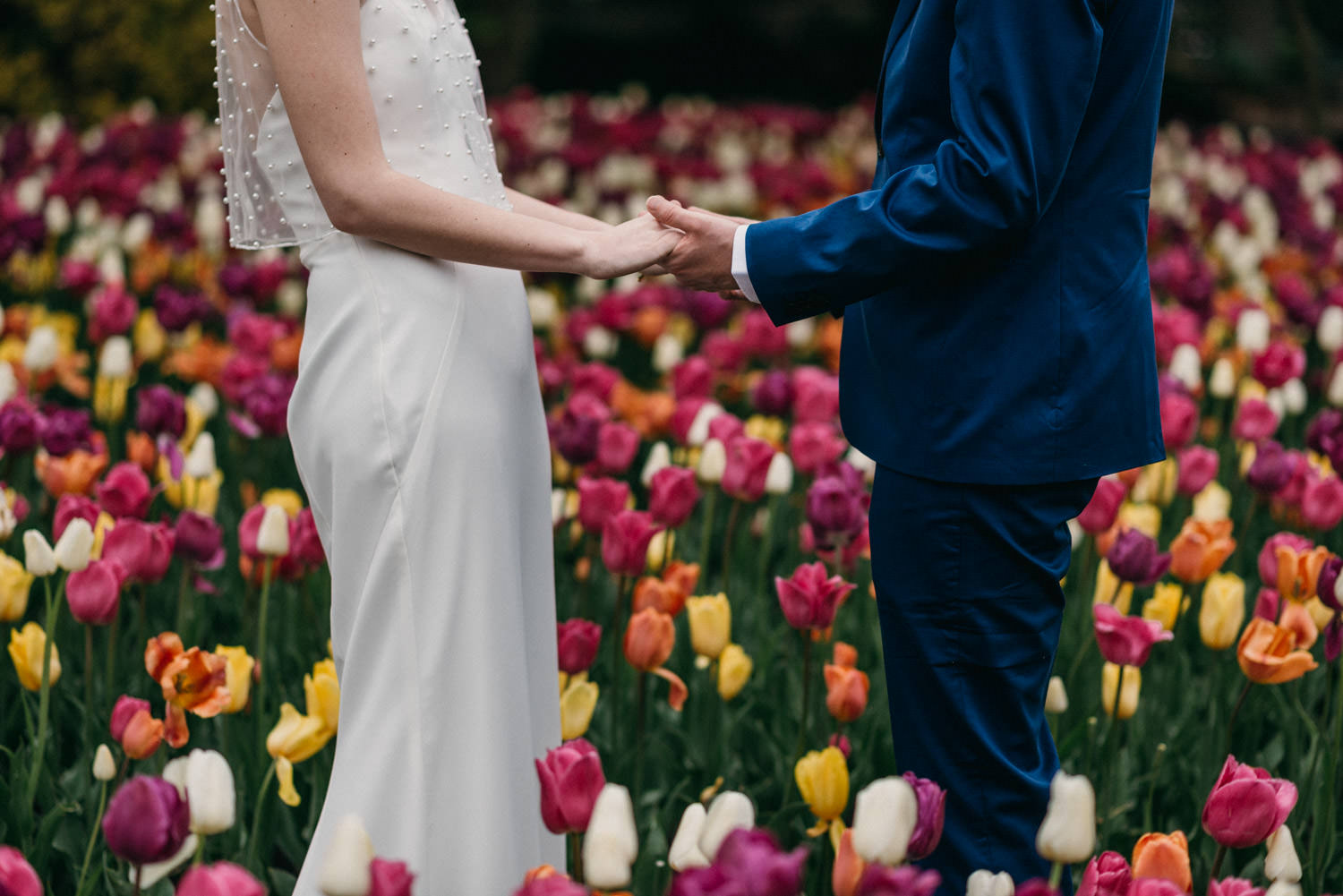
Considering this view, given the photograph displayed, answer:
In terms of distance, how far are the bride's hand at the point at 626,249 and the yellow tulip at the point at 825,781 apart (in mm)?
744

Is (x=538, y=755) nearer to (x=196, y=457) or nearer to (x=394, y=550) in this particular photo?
(x=394, y=550)

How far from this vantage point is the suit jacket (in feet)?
5.94

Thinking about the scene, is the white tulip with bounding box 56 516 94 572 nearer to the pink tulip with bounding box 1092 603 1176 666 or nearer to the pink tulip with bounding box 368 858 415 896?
the pink tulip with bounding box 368 858 415 896

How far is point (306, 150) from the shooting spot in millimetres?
1907

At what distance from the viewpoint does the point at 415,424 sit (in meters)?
1.98

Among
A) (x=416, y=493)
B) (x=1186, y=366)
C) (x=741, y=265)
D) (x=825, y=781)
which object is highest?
(x=741, y=265)

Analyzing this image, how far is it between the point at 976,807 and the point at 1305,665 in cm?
67

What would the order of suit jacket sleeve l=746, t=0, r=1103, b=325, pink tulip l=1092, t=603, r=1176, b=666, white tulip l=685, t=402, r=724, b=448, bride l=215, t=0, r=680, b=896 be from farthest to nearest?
white tulip l=685, t=402, r=724, b=448
pink tulip l=1092, t=603, r=1176, b=666
bride l=215, t=0, r=680, b=896
suit jacket sleeve l=746, t=0, r=1103, b=325

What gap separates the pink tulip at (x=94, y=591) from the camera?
2.38 meters

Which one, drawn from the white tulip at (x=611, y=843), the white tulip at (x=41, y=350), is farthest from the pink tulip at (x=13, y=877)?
the white tulip at (x=41, y=350)

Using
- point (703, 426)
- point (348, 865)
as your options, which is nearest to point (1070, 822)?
point (348, 865)

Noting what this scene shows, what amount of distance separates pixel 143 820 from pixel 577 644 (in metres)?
1.11

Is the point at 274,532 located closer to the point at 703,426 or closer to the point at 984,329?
the point at 703,426

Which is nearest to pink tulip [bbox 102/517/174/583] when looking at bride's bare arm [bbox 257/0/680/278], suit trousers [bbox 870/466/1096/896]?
bride's bare arm [bbox 257/0/680/278]
